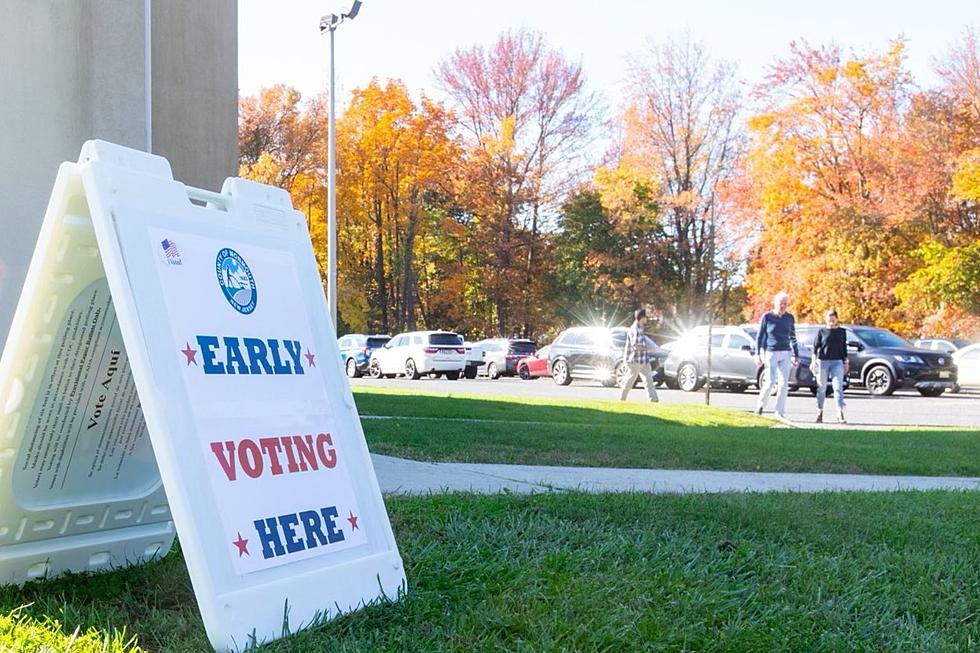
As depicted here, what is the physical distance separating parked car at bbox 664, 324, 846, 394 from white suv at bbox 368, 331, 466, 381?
28.7 ft

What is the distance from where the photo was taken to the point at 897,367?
22766mm

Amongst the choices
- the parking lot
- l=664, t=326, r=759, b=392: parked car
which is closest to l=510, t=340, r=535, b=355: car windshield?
l=664, t=326, r=759, b=392: parked car

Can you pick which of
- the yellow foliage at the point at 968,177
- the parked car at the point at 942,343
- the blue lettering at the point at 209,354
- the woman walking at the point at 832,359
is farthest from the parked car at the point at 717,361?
the blue lettering at the point at 209,354

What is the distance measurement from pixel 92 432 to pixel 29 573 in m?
0.54

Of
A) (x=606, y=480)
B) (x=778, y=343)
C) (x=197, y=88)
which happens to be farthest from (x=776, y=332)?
(x=197, y=88)

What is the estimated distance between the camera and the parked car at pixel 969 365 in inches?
999

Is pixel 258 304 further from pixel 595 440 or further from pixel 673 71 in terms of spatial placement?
pixel 673 71

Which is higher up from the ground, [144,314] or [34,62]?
[34,62]

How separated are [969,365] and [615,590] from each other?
2533cm

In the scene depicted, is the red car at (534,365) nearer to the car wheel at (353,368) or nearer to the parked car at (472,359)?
the parked car at (472,359)

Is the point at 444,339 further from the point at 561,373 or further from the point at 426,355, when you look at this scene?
the point at 561,373

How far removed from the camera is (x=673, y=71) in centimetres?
4194

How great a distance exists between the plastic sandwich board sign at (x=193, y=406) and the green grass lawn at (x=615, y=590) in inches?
6.5

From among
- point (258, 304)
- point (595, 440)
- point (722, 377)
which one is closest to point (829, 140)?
point (722, 377)
